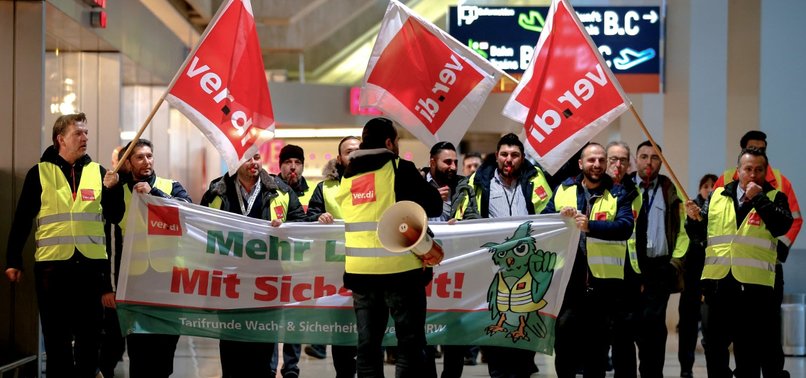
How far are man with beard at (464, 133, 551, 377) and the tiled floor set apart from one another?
7.47ft

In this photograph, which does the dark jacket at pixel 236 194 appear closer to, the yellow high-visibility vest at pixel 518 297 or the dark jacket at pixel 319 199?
the dark jacket at pixel 319 199

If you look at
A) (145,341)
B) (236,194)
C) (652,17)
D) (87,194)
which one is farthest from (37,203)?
(652,17)

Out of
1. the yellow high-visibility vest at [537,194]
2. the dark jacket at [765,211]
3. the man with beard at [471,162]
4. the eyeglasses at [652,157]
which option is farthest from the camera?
the man with beard at [471,162]

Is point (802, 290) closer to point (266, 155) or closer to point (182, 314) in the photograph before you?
point (182, 314)

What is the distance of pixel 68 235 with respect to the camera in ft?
26.3

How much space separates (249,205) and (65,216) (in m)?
1.30

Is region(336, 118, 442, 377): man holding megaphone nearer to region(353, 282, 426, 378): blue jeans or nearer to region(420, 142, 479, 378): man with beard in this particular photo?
region(353, 282, 426, 378): blue jeans

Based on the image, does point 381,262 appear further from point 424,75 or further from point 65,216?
point 65,216

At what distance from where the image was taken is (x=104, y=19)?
11.8 m

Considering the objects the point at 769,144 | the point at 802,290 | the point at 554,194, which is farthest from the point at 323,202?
the point at 802,290

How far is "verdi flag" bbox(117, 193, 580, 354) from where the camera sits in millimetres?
8352

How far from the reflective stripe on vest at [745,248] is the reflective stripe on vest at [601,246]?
704 mm

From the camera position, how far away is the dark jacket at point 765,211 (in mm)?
8188

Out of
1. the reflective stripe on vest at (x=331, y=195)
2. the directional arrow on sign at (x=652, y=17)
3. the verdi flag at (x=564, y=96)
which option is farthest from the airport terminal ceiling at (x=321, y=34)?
the verdi flag at (x=564, y=96)
